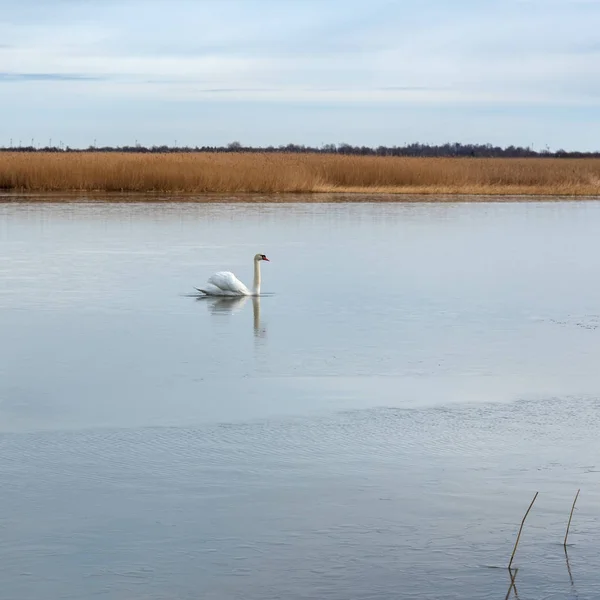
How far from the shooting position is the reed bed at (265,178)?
27719 millimetres

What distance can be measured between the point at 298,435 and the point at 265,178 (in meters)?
23.5

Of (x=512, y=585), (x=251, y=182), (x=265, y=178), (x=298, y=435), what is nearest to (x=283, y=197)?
(x=251, y=182)

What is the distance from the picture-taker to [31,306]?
957 centimetres

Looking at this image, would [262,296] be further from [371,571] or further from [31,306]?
[371,571]

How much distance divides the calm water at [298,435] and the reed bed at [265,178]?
16.0 metres

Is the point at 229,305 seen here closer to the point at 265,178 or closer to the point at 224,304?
the point at 224,304

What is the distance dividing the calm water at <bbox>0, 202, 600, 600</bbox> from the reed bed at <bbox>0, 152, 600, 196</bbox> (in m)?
16.0

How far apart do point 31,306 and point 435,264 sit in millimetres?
5102

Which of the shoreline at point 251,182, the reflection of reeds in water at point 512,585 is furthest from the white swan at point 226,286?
the shoreline at point 251,182

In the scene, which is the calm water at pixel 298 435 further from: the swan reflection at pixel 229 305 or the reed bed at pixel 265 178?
the reed bed at pixel 265 178

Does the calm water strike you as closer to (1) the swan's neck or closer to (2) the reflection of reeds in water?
(2) the reflection of reeds in water

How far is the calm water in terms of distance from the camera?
12.4ft

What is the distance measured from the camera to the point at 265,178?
2861cm

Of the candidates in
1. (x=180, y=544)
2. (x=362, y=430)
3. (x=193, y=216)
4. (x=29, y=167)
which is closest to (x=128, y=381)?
(x=362, y=430)
